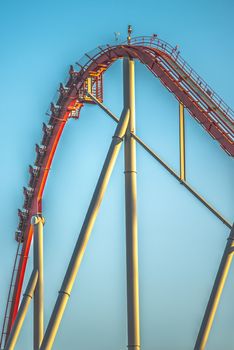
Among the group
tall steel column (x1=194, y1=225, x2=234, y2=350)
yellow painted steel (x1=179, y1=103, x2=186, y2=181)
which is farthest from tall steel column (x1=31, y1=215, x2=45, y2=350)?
tall steel column (x1=194, y1=225, x2=234, y2=350)

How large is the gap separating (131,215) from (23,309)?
8.08 m

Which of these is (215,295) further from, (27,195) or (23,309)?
(27,195)

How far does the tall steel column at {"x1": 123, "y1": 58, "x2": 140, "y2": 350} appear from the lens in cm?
2844

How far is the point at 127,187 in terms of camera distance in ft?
97.2

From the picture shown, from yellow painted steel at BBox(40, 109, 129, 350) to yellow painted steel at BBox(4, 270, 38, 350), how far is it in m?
5.58

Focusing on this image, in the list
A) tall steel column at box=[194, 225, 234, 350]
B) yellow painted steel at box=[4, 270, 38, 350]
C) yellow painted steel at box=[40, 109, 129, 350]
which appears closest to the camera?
tall steel column at box=[194, 225, 234, 350]

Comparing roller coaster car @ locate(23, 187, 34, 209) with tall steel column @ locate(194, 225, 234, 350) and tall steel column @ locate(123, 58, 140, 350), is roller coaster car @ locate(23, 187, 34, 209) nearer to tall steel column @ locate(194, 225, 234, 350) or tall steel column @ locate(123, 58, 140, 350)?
tall steel column @ locate(123, 58, 140, 350)

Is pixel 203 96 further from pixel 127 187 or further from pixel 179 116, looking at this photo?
pixel 127 187

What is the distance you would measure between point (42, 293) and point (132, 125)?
26.5 feet

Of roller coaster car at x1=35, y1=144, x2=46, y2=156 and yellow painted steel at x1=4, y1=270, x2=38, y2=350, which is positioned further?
roller coaster car at x1=35, y1=144, x2=46, y2=156

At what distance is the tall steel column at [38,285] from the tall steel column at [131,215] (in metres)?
6.70

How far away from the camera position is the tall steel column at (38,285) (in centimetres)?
3559

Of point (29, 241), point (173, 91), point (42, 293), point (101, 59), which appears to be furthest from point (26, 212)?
point (173, 91)

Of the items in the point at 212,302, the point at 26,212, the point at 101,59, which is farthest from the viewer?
the point at 26,212
